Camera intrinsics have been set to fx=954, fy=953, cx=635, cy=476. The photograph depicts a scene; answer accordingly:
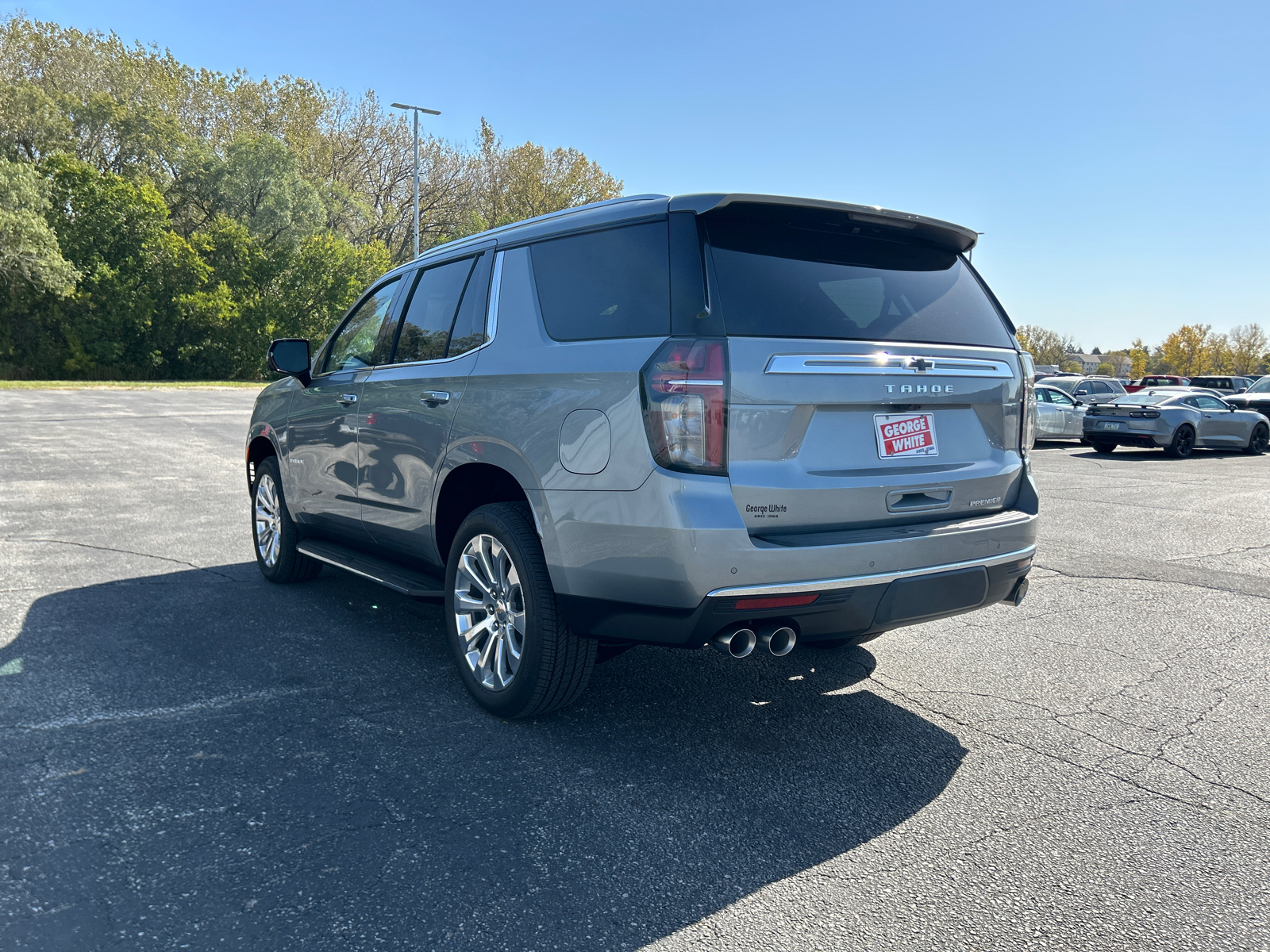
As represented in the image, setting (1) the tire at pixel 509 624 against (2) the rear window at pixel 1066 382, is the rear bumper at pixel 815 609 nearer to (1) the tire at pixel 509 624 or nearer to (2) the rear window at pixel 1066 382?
(1) the tire at pixel 509 624

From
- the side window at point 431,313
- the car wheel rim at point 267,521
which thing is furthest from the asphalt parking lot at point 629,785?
the side window at point 431,313

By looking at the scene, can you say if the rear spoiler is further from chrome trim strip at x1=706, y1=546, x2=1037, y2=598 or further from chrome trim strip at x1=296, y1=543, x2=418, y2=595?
chrome trim strip at x1=296, y1=543, x2=418, y2=595

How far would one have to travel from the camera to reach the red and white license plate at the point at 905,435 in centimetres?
345

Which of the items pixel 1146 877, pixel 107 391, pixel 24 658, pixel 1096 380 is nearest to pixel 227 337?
pixel 107 391

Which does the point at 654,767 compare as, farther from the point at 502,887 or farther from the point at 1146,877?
the point at 1146,877

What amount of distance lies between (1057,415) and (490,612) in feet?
66.3

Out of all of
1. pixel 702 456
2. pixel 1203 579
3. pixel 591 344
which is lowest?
pixel 1203 579

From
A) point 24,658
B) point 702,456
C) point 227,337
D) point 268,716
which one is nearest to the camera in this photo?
point 702,456

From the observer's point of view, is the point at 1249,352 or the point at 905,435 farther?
the point at 1249,352

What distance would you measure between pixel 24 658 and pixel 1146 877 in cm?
471

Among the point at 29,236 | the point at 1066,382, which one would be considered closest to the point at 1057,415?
the point at 1066,382

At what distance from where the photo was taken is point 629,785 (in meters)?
3.29

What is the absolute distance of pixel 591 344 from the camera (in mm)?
3525

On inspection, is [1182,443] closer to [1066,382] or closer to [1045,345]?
[1066,382]
